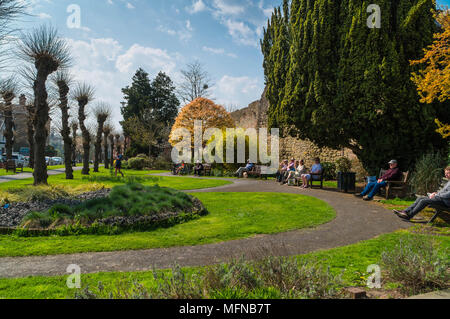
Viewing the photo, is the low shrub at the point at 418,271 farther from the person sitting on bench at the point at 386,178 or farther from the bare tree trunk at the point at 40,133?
the bare tree trunk at the point at 40,133

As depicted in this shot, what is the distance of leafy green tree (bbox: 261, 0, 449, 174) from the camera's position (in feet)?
29.1

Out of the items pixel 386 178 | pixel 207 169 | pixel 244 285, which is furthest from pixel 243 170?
pixel 244 285

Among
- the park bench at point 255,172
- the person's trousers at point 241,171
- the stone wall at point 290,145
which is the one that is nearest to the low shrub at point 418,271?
the stone wall at point 290,145

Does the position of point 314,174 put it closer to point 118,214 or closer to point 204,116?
point 118,214

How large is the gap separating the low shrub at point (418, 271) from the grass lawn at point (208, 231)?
2458 mm

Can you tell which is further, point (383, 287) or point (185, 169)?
point (185, 169)

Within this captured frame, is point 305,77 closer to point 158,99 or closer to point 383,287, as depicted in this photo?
point 383,287

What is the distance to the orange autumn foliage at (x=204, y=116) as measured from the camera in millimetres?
28547

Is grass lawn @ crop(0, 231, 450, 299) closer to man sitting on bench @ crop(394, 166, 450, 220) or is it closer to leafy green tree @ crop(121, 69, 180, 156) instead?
man sitting on bench @ crop(394, 166, 450, 220)

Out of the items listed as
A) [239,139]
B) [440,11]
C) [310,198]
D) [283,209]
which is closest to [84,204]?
[283,209]

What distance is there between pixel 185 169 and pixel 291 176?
38.4ft

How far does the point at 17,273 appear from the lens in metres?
3.53

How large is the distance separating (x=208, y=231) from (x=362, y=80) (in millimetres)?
7705

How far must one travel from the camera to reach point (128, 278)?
323cm
